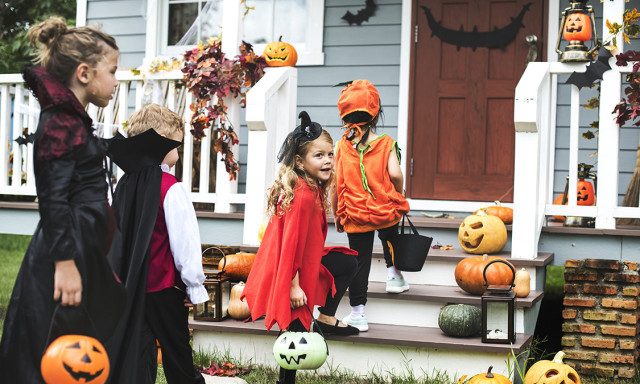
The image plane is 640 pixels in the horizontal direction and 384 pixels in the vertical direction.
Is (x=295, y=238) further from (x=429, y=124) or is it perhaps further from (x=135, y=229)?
(x=429, y=124)

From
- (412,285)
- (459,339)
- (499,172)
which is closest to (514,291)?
(459,339)

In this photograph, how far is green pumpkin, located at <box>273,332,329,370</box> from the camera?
11.4ft

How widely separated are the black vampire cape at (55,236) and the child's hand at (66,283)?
0.02 meters

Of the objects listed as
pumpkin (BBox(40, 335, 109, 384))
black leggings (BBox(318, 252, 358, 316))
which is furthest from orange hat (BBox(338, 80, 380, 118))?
pumpkin (BBox(40, 335, 109, 384))

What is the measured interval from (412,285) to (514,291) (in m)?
0.76

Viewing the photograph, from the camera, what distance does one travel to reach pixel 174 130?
3.31m

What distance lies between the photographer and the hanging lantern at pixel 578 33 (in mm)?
4867

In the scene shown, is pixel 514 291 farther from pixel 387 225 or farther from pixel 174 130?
pixel 174 130

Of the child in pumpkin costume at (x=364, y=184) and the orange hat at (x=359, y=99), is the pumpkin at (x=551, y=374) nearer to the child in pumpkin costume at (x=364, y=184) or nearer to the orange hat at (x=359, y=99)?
the child in pumpkin costume at (x=364, y=184)

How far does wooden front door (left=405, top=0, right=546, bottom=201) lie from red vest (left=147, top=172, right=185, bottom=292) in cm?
409

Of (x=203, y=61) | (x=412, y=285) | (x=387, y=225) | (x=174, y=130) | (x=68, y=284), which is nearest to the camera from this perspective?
(x=68, y=284)

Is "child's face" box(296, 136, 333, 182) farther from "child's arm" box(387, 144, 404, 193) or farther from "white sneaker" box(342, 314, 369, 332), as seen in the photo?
"white sneaker" box(342, 314, 369, 332)

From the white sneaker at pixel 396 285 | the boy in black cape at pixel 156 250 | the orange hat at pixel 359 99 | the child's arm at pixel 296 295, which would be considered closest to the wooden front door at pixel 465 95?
the white sneaker at pixel 396 285

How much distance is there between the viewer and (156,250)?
10.2 ft
